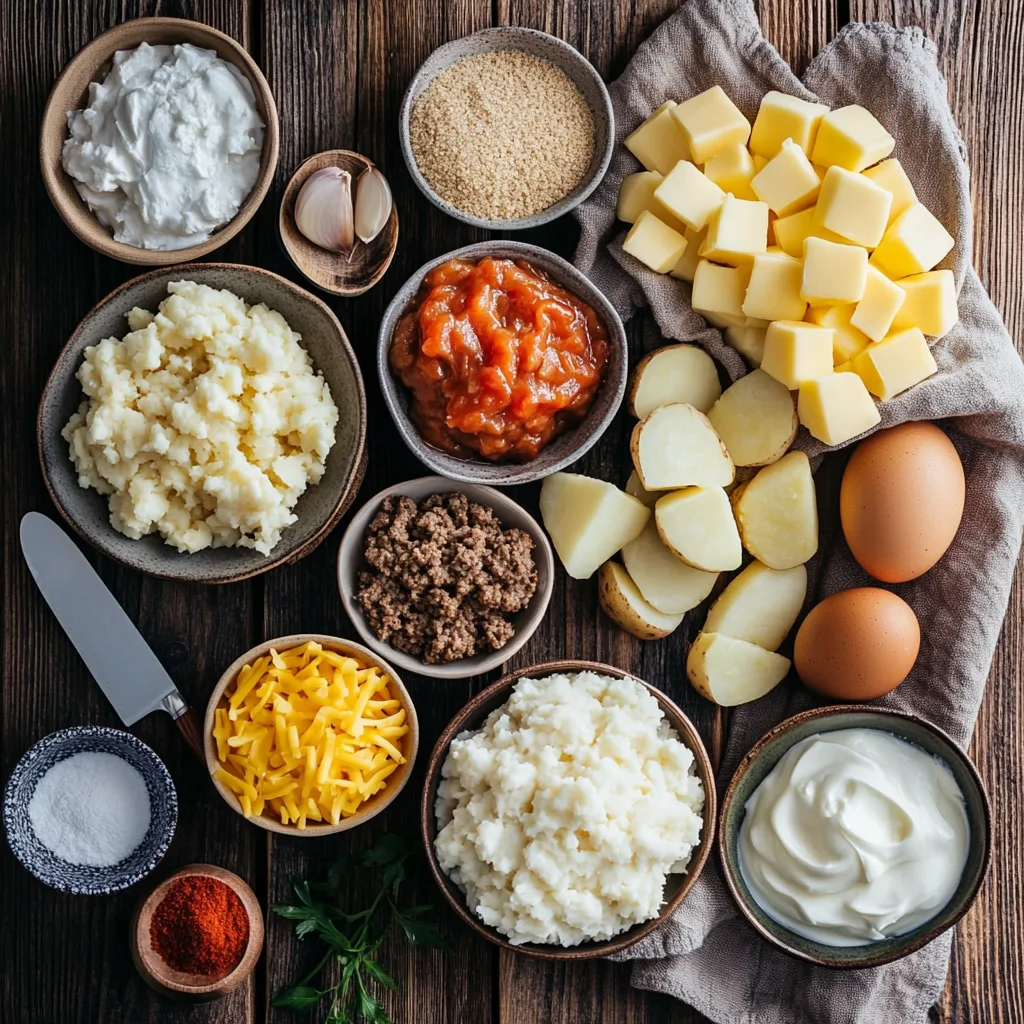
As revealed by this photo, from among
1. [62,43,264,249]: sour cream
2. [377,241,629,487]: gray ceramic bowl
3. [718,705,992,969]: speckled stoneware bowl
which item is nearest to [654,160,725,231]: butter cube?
[377,241,629,487]: gray ceramic bowl

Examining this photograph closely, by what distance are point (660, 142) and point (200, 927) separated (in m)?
2.06

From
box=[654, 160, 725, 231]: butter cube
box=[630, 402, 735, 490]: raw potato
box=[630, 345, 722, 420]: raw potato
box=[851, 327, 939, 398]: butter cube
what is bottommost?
box=[630, 402, 735, 490]: raw potato

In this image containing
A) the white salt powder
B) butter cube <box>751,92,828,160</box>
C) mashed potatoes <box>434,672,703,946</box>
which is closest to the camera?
mashed potatoes <box>434,672,703,946</box>

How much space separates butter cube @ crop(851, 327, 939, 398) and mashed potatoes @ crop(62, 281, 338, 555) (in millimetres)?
1250

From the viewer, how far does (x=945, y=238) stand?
93.7 inches

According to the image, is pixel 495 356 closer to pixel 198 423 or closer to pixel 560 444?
pixel 560 444

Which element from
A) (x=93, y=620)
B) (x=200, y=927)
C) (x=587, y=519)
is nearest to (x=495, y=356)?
(x=587, y=519)

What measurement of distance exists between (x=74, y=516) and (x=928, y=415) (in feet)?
6.40

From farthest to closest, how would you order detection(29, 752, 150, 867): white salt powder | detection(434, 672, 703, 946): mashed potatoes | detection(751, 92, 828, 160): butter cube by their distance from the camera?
detection(751, 92, 828, 160): butter cube < detection(29, 752, 150, 867): white salt powder < detection(434, 672, 703, 946): mashed potatoes

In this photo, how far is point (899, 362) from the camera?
2324 millimetres

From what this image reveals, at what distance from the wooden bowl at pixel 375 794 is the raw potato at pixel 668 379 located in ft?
2.82

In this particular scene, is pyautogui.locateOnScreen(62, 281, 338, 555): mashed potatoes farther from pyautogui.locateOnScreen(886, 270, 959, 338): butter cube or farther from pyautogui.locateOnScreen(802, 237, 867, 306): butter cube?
Result: pyautogui.locateOnScreen(886, 270, 959, 338): butter cube

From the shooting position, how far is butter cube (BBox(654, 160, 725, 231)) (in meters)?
2.34

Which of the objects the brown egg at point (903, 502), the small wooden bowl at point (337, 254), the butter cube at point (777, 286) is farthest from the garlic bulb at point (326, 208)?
the brown egg at point (903, 502)
